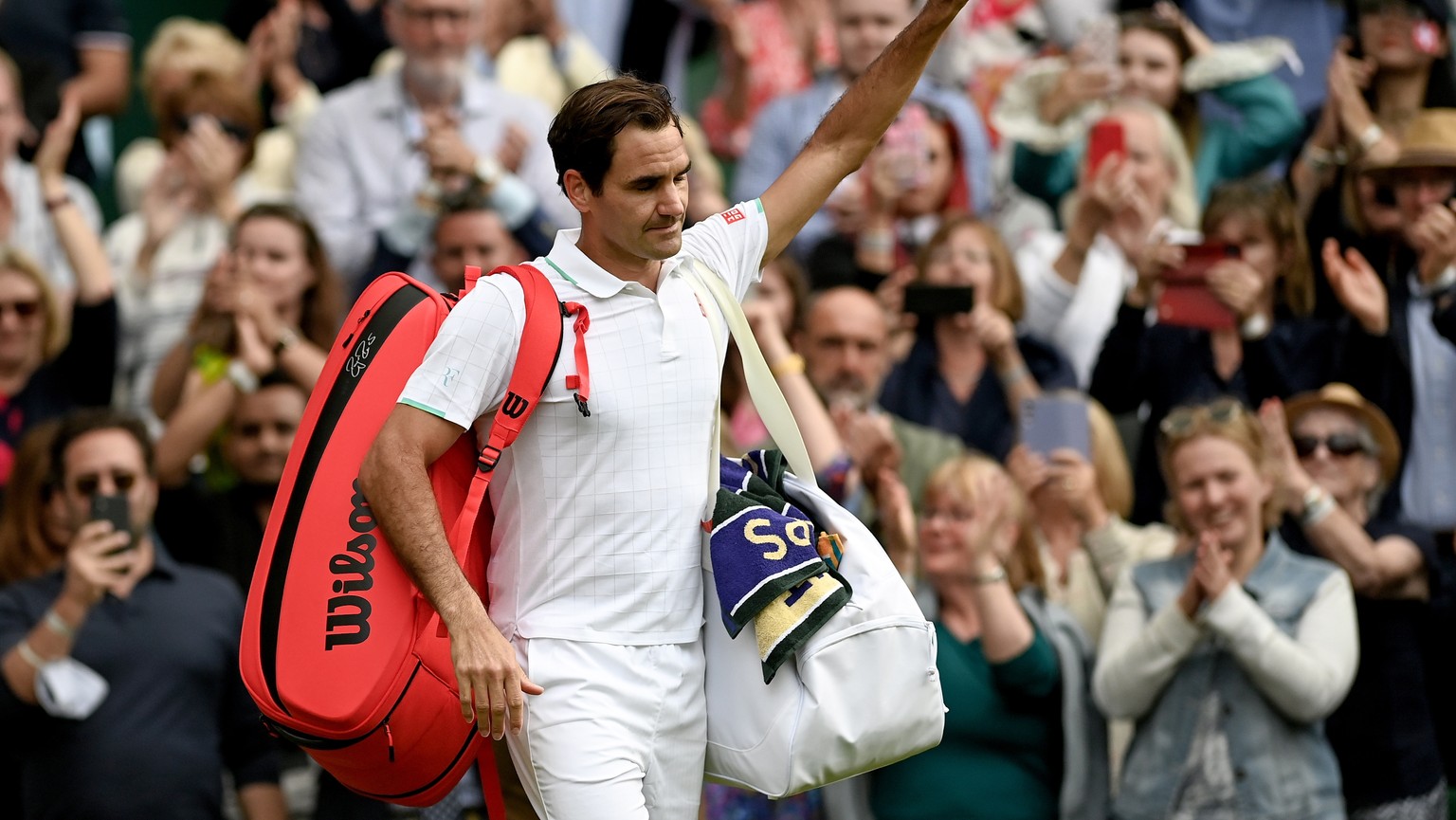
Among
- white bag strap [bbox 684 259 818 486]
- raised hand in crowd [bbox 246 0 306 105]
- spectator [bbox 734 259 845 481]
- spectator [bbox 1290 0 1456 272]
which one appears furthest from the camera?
raised hand in crowd [bbox 246 0 306 105]

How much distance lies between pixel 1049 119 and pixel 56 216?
4.16m

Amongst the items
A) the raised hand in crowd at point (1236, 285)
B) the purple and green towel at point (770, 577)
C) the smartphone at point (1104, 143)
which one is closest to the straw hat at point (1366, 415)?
the raised hand in crowd at point (1236, 285)

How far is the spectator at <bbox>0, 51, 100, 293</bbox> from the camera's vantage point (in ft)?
28.1

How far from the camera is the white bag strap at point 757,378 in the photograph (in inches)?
178

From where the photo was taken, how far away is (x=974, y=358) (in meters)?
7.71

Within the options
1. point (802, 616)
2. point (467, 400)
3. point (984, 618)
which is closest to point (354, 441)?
point (467, 400)

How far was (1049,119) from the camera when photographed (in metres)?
8.85

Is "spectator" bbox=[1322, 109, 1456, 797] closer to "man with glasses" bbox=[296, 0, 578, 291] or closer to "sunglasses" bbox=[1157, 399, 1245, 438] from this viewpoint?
"sunglasses" bbox=[1157, 399, 1245, 438]

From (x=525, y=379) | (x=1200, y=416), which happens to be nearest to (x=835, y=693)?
(x=525, y=379)

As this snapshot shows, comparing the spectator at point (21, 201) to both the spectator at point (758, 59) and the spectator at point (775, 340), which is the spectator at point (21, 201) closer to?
the spectator at point (775, 340)

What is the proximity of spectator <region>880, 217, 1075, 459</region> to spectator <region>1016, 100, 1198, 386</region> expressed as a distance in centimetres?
19

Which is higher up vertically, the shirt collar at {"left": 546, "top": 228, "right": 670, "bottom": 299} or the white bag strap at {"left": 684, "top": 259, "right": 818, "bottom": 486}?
the shirt collar at {"left": 546, "top": 228, "right": 670, "bottom": 299}

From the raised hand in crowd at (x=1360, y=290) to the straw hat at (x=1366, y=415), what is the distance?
0.36 m

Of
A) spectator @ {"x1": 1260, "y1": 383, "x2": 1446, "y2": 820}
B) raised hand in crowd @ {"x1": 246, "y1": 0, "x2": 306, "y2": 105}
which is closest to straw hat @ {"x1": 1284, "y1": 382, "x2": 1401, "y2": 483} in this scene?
spectator @ {"x1": 1260, "y1": 383, "x2": 1446, "y2": 820}
